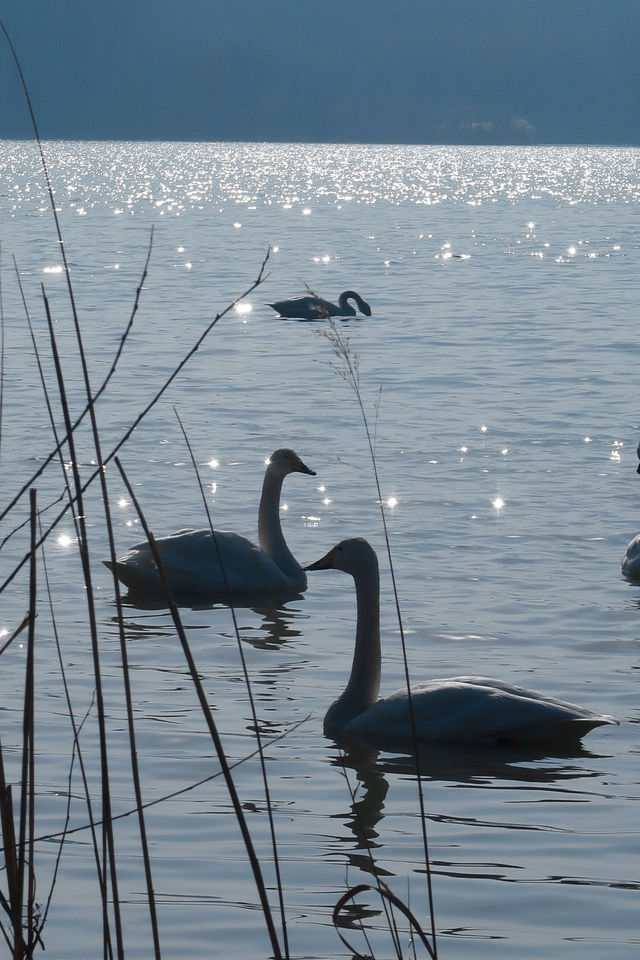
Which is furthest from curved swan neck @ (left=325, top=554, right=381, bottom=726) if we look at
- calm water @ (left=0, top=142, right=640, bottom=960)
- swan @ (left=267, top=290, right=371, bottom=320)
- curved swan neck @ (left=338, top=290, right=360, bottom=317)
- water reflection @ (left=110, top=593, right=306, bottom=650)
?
curved swan neck @ (left=338, top=290, right=360, bottom=317)

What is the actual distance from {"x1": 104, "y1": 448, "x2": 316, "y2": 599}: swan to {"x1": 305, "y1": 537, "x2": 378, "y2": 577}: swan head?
141 centimetres

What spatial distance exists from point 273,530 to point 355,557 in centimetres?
223

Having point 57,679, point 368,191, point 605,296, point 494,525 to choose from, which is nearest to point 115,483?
point 494,525

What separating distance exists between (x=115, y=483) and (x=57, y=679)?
4.30 m

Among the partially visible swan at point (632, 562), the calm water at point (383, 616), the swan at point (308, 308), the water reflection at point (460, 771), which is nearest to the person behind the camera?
the calm water at point (383, 616)

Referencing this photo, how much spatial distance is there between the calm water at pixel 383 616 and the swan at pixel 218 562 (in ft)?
0.66

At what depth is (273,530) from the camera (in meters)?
8.84

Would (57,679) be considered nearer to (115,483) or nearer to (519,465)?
(115,483)

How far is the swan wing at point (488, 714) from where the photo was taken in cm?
590

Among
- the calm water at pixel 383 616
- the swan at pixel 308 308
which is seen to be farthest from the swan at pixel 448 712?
the swan at pixel 308 308

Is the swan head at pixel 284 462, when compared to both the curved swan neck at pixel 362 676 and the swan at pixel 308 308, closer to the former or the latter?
the curved swan neck at pixel 362 676

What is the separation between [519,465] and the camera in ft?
38.6

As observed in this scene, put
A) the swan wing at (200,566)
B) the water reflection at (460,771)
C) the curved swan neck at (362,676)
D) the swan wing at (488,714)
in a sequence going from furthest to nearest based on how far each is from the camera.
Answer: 1. the swan wing at (200,566)
2. the curved swan neck at (362,676)
3. the swan wing at (488,714)
4. the water reflection at (460,771)

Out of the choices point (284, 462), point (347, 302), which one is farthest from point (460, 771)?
point (347, 302)
